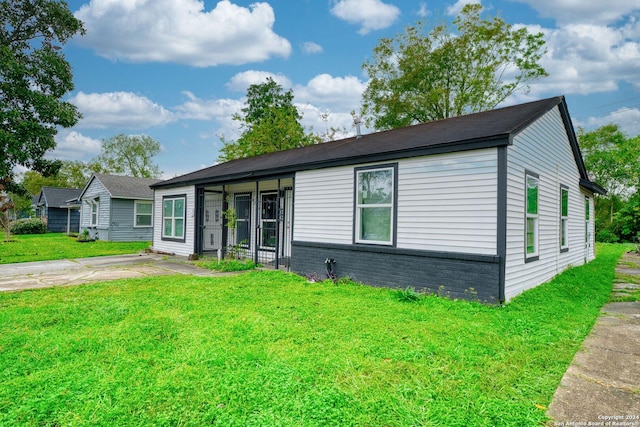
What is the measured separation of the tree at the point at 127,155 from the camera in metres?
40.4

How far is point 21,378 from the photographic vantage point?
2.79m

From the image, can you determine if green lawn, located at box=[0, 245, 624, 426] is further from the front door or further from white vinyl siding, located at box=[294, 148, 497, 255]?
the front door

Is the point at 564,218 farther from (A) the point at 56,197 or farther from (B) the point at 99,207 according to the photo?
(A) the point at 56,197

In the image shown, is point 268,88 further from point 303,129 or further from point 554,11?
point 554,11

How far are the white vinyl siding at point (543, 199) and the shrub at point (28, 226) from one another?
31644 mm

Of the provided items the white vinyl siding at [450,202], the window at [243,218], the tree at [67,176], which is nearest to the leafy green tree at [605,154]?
the white vinyl siding at [450,202]

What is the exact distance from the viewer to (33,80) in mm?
11320

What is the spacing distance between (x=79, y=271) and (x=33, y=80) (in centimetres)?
740

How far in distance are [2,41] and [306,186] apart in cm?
1181

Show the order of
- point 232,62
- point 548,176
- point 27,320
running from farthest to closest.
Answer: point 232,62
point 548,176
point 27,320

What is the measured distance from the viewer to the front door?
41.3ft

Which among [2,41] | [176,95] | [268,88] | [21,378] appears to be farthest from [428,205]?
[268,88]

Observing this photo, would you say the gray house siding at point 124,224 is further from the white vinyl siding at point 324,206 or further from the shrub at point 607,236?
the shrub at point 607,236

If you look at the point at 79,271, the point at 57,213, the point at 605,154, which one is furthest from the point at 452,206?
the point at 57,213
